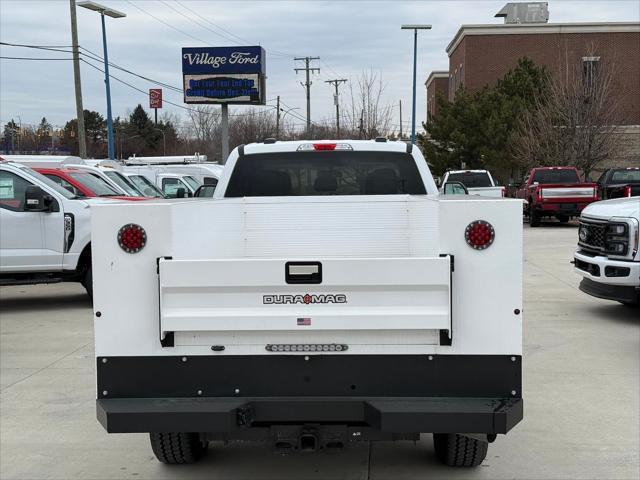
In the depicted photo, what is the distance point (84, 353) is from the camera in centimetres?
830

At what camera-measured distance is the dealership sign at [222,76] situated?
36.6m

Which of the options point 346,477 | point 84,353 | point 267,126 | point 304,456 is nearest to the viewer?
point 346,477

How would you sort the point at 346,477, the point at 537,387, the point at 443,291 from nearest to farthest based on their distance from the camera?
1. the point at 443,291
2. the point at 346,477
3. the point at 537,387

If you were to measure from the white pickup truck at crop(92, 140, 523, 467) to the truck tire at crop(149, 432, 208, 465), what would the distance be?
834 mm

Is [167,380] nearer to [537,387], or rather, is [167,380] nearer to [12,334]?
Result: [537,387]

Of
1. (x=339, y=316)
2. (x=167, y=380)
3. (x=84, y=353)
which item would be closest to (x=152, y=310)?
(x=167, y=380)

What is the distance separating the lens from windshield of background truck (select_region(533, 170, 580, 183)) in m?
27.5

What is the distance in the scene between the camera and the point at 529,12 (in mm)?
57625

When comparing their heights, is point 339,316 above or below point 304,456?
above

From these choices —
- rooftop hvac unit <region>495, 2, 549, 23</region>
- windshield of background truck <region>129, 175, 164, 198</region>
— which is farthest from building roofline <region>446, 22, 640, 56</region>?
windshield of background truck <region>129, 175, 164, 198</region>

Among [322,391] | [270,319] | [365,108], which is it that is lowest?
[322,391]

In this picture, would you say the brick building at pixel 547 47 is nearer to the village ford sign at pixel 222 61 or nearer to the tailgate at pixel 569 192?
the village ford sign at pixel 222 61

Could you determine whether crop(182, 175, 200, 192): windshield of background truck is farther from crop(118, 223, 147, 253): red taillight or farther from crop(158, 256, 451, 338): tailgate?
crop(158, 256, 451, 338): tailgate

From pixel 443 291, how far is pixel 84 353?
17.8ft
